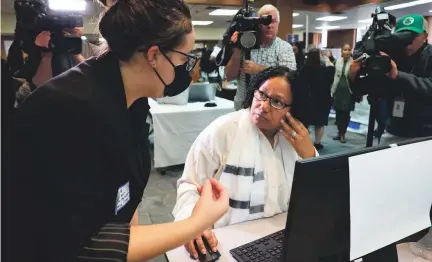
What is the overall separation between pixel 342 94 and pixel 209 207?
166 inches

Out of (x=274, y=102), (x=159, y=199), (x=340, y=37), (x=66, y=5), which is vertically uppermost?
(x=340, y=37)

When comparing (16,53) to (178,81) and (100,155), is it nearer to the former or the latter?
(178,81)

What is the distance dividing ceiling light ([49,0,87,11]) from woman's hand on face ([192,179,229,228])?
1384mm

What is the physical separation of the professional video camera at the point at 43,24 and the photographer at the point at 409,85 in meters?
1.53

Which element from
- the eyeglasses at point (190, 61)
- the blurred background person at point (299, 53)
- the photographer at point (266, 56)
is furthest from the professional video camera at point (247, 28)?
the blurred background person at point (299, 53)

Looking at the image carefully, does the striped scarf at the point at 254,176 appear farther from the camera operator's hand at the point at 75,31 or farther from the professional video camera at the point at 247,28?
the camera operator's hand at the point at 75,31

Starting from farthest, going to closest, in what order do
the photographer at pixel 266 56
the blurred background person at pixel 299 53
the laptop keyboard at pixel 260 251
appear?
the blurred background person at pixel 299 53, the photographer at pixel 266 56, the laptop keyboard at pixel 260 251

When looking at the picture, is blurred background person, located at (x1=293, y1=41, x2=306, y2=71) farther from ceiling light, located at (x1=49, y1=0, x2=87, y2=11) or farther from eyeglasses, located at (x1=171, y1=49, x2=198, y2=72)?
eyeglasses, located at (x1=171, y1=49, x2=198, y2=72)

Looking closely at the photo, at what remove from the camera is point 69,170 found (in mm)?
561

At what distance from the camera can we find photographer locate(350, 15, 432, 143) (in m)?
1.65

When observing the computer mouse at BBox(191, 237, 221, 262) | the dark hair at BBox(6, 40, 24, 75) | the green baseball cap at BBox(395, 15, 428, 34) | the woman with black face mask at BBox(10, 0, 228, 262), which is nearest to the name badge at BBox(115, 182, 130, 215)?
the woman with black face mask at BBox(10, 0, 228, 262)

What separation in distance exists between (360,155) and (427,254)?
492 mm

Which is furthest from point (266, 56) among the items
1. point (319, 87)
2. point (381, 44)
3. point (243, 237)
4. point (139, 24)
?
point (319, 87)

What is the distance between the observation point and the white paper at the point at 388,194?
0.66 meters
